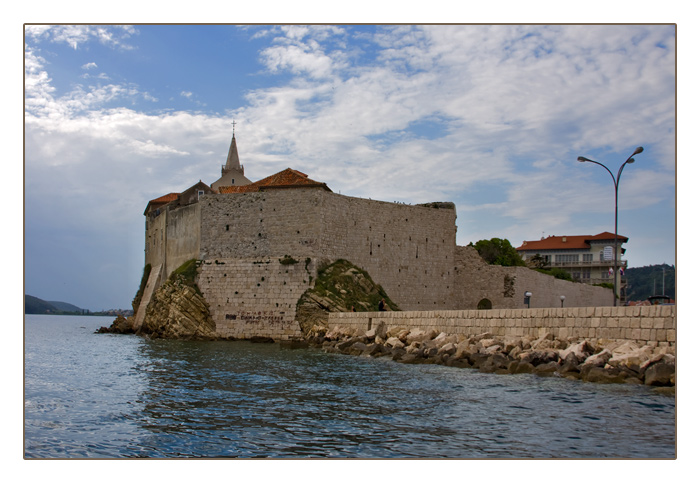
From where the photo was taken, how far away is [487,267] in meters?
33.3

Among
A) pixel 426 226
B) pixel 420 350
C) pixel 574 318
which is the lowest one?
pixel 420 350

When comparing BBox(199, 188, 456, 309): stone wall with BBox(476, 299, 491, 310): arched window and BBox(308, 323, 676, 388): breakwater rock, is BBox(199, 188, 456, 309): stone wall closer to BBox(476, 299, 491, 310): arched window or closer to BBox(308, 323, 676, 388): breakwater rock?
BBox(476, 299, 491, 310): arched window

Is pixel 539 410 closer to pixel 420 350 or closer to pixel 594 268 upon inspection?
pixel 420 350

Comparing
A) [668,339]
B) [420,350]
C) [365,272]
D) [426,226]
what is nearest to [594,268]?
[426,226]

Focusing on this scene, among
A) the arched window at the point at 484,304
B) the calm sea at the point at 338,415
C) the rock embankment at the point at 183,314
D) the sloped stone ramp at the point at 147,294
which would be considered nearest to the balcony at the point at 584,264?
the arched window at the point at 484,304

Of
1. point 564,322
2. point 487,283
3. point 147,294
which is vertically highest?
point 487,283

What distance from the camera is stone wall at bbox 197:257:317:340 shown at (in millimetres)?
25922

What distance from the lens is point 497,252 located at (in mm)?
47594

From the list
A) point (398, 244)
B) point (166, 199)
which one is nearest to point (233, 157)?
point (166, 199)

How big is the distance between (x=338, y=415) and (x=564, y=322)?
22.1ft

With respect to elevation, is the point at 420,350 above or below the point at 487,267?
below

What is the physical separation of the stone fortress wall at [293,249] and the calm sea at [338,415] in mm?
11120

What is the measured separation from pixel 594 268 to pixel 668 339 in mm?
51253

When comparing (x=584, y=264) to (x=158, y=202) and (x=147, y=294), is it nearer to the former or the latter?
(x=158, y=202)
